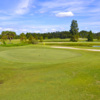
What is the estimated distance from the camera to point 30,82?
6.85m

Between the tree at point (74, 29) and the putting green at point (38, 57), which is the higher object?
the tree at point (74, 29)

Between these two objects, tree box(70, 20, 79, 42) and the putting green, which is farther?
tree box(70, 20, 79, 42)

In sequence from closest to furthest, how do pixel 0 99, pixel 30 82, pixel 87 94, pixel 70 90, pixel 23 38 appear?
pixel 0 99 → pixel 87 94 → pixel 70 90 → pixel 30 82 → pixel 23 38

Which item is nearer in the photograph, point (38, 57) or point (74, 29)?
point (38, 57)

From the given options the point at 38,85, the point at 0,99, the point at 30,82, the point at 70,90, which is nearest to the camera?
the point at 0,99

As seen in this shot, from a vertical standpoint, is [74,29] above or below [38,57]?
above

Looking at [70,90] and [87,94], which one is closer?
[87,94]

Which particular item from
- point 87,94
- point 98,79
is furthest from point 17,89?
point 98,79

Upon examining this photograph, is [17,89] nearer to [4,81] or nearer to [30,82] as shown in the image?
[30,82]

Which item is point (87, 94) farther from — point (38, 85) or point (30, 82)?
point (30, 82)

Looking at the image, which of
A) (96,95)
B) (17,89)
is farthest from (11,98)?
(96,95)

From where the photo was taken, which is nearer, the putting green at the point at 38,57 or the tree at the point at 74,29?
the putting green at the point at 38,57

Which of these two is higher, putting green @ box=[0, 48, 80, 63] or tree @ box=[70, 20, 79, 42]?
tree @ box=[70, 20, 79, 42]

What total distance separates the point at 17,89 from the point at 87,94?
343cm
